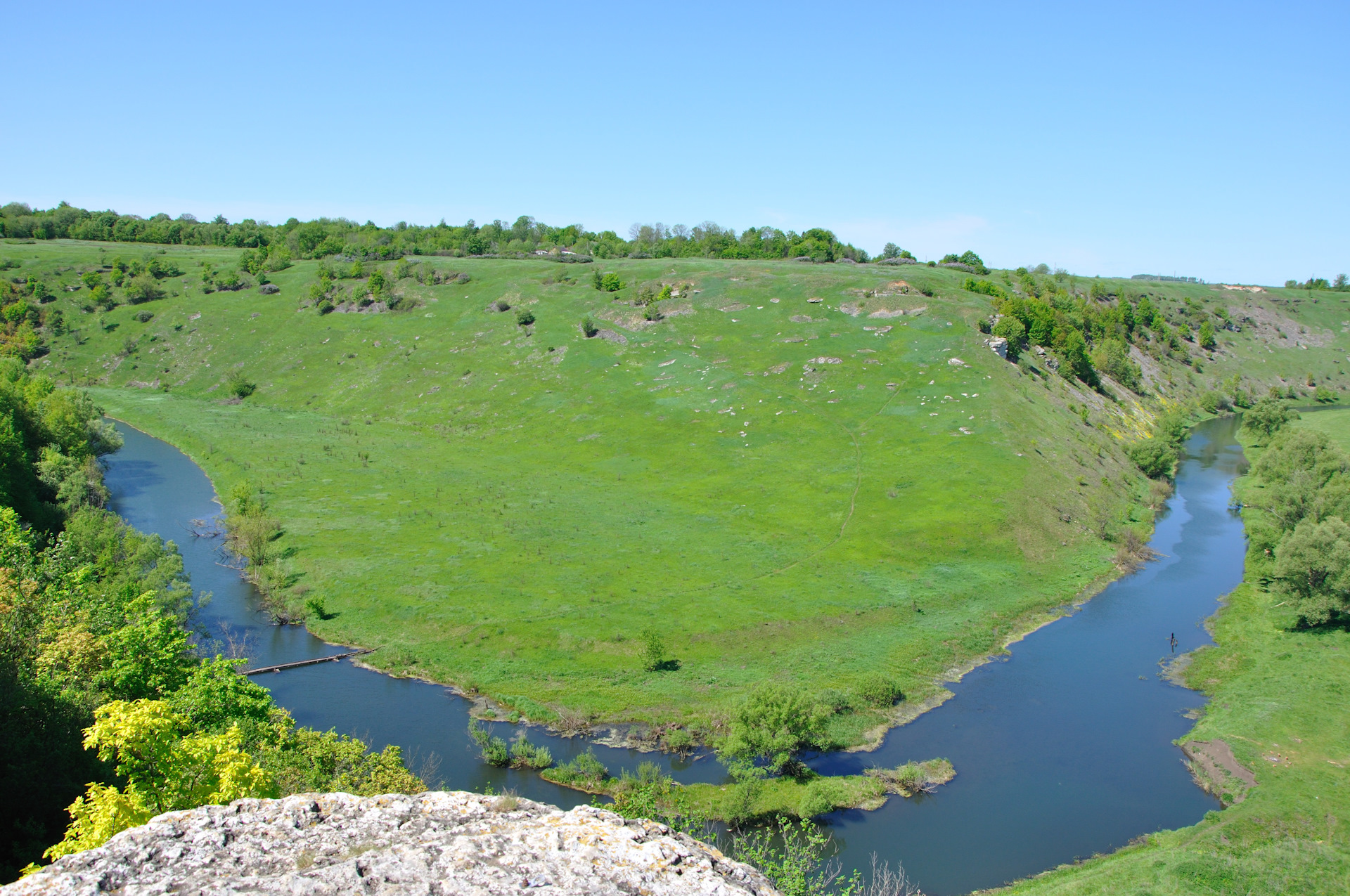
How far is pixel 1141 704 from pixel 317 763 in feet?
149

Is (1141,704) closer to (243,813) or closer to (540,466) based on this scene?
(243,813)

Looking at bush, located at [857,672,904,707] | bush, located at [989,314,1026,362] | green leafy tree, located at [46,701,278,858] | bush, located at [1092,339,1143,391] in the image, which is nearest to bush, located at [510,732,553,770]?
bush, located at [857,672,904,707]

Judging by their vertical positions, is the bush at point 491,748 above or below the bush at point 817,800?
below

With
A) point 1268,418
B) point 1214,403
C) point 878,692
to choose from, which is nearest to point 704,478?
point 878,692

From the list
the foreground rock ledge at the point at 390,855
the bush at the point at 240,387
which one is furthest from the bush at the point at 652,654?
the bush at the point at 240,387

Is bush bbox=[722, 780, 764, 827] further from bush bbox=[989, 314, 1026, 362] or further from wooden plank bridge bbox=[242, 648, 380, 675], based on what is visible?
bush bbox=[989, 314, 1026, 362]

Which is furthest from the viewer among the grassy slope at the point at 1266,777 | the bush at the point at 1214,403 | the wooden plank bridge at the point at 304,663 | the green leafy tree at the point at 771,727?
the bush at the point at 1214,403

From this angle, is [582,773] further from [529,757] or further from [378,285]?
[378,285]

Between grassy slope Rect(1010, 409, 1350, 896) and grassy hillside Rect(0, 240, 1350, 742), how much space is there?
12.1 metres

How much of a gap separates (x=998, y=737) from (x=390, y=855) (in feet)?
126

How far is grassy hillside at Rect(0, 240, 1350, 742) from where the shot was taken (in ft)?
172

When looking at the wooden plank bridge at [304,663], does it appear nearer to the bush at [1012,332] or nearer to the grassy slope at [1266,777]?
the grassy slope at [1266,777]

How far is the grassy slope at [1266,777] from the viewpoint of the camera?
30188 mm

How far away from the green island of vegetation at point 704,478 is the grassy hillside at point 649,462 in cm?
38
